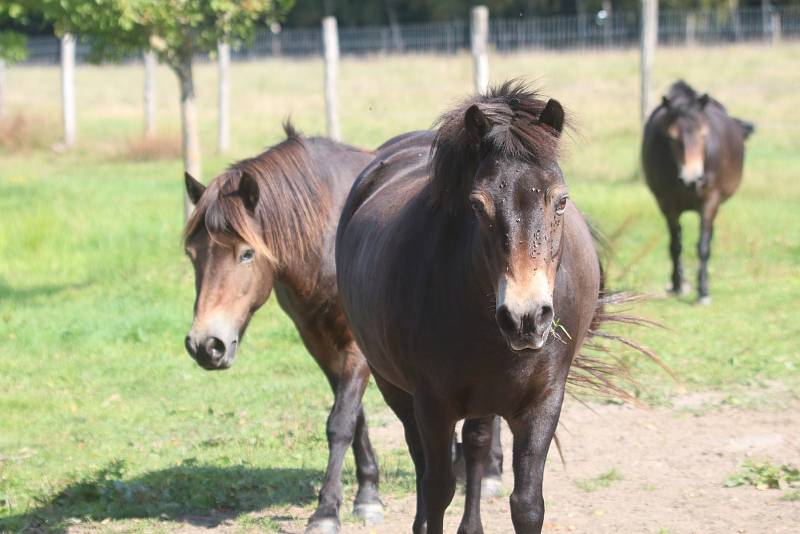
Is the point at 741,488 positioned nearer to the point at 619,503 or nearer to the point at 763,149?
the point at 619,503

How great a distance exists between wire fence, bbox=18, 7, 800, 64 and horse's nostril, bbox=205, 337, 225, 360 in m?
33.8

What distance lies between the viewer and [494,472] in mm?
5996

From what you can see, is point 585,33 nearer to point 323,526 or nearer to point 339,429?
point 339,429

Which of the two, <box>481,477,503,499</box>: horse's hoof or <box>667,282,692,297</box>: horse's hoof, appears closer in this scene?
<box>481,477,503,499</box>: horse's hoof

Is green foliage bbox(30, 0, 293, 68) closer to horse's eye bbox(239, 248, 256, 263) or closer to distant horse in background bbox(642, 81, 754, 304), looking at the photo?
distant horse in background bbox(642, 81, 754, 304)

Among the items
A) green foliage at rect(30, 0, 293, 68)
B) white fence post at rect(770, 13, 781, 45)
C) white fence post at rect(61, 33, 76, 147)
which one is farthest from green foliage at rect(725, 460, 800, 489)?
white fence post at rect(770, 13, 781, 45)

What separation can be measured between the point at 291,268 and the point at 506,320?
264cm

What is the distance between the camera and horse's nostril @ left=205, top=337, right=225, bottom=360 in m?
5.20

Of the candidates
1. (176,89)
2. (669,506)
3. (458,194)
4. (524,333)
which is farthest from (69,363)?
(176,89)

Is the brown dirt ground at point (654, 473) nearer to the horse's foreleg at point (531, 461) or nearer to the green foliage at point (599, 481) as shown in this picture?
the green foliage at point (599, 481)

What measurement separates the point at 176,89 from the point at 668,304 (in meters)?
31.3

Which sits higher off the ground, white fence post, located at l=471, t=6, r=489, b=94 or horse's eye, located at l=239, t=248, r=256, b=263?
white fence post, located at l=471, t=6, r=489, b=94

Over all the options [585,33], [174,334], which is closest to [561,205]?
[174,334]

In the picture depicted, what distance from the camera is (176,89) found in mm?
39688
